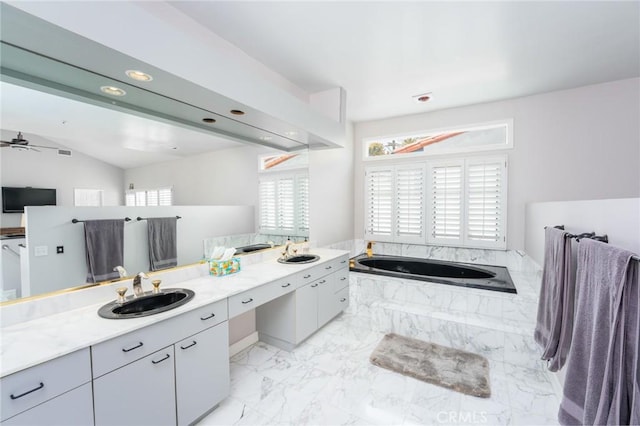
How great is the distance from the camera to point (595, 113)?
9.96 feet

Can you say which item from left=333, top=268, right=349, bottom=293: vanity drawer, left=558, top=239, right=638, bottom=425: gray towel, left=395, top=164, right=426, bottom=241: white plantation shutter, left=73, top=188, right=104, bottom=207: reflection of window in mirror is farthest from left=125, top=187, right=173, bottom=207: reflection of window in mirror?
left=395, top=164, right=426, bottom=241: white plantation shutter

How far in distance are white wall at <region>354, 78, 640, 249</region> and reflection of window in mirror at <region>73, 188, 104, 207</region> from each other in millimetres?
3952

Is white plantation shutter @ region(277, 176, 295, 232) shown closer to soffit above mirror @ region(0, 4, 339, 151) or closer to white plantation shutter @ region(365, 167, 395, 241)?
soffit above mirror @ region(0, 4, 339, 151)

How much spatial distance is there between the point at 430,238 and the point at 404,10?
288 centimetres

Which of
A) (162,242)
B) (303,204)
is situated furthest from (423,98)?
(162,242)

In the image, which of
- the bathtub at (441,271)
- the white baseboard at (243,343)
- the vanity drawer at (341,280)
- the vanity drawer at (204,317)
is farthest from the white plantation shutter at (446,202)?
the vanity drawer at (204,317)

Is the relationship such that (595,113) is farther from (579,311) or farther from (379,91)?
(579,311)

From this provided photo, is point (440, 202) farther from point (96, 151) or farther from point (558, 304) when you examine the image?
point (96, 151)

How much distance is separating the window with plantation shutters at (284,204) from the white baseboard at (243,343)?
109cm

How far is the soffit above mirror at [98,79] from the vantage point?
1.13 metres

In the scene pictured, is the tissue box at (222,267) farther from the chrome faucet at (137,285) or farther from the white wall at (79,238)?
the chrome faucet at (137,285)

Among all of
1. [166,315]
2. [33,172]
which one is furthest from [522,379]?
[33,172]

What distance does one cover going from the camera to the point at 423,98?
338cm

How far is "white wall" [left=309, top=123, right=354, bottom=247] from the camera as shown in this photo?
11.6 feet
